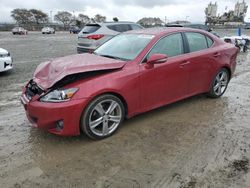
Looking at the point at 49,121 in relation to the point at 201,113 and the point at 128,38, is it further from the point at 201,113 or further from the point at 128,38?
the point at 201,113

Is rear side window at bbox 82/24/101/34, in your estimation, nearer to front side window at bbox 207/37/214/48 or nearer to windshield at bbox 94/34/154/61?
windshield at bbox 94/34/154/61

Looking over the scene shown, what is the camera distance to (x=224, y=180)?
2.93 meters

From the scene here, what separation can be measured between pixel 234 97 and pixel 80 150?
3.79m

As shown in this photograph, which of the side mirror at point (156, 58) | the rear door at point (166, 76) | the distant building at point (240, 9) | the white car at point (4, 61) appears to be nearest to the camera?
the side mirror at point (156, 58)

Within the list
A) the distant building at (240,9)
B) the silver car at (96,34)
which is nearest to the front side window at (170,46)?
the silver car at (96,34)

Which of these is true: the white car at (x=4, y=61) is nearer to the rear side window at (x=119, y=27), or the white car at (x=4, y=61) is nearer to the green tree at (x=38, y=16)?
the rear side window at (x=119, y=27)

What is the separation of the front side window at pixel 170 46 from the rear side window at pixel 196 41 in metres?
0.26

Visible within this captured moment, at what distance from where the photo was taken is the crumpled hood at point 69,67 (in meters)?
3.67

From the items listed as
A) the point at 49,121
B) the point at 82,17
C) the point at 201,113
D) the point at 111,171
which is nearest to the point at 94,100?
the point at 49,121

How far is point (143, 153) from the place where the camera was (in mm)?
3482

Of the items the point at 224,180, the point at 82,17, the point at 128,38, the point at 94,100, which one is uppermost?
the point at 82,17

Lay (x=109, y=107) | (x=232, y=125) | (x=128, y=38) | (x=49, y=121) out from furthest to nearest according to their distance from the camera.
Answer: (x=128, y=38), (x=232, y=125), (x=109, y=107), (x=49, y=121)

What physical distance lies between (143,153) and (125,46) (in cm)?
199

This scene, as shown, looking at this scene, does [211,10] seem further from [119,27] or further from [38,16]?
[119,27]
